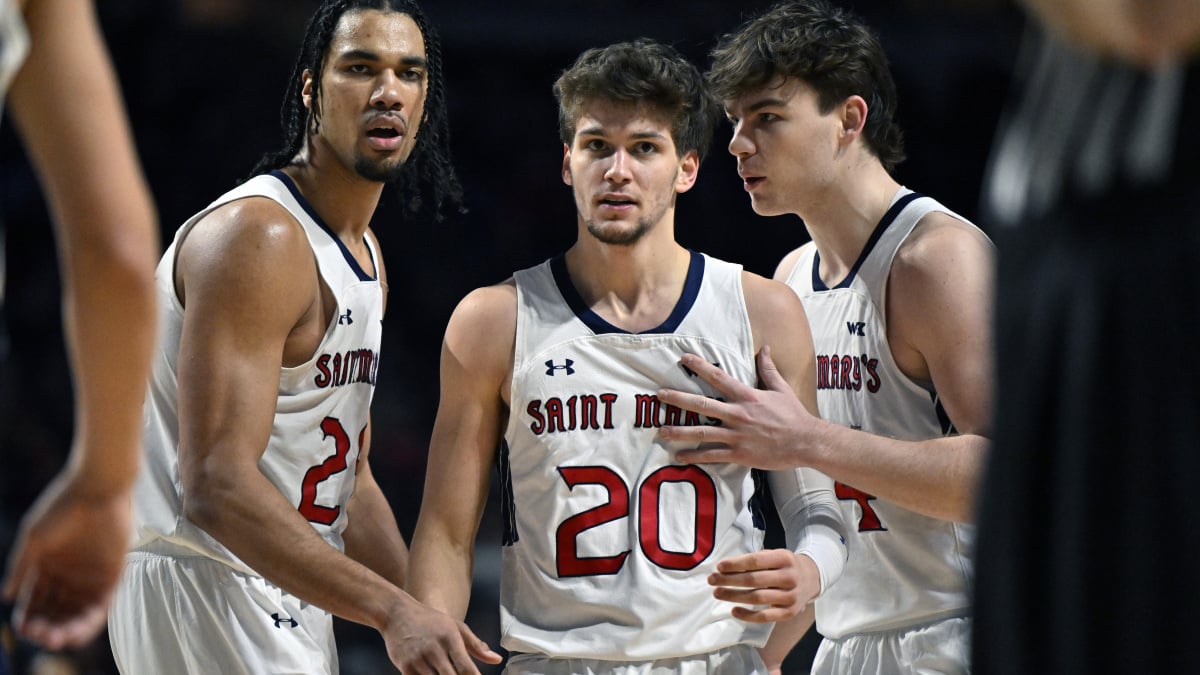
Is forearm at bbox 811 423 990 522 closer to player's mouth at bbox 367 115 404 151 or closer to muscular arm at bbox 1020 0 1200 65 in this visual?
player's mouth at bbox 367 115 404 151

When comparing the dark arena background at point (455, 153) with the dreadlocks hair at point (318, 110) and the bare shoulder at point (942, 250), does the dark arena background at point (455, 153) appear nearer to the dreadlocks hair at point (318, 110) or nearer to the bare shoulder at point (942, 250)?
the dreadlocks hair at point (318, 110)

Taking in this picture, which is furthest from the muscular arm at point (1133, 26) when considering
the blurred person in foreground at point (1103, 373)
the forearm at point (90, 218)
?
the forearm at point (90, 218)

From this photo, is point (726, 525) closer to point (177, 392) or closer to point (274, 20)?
point (177, 392)

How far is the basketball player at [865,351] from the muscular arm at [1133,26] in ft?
6.60

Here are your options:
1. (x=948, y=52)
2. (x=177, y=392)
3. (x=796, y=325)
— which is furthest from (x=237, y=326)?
(x=948, y=52)

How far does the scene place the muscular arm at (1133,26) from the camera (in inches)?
62.6

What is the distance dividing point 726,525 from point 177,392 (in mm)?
1572

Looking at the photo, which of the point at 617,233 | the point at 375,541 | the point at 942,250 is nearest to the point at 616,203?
the point at 617,233

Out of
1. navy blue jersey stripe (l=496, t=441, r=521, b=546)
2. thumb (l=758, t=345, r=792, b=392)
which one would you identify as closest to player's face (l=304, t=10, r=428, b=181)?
navy blue jersey stripe (l=496, t=441, r=521, b=546)

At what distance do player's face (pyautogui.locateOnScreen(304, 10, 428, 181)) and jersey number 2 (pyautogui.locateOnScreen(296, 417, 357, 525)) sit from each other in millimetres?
771

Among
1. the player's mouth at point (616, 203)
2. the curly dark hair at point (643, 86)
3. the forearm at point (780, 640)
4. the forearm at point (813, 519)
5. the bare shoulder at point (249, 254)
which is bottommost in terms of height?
the forearm at point (780, 640)

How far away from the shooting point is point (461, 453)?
3.88 meters

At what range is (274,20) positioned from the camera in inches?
496

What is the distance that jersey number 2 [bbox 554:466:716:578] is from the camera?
3.77 m
